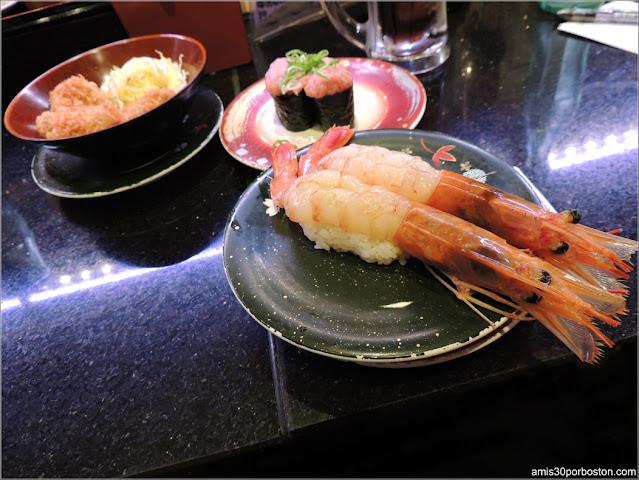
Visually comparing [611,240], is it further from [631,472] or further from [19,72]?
[19,72]

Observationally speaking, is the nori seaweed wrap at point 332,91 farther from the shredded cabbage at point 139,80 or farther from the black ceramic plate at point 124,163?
the shredded cabbage at point 139,80

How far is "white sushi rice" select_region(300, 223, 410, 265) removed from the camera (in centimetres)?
109

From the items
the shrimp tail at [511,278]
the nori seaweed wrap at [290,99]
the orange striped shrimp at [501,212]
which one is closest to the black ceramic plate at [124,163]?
the nori seaweed wrap at [290,99]

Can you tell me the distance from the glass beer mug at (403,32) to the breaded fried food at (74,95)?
4.08ft

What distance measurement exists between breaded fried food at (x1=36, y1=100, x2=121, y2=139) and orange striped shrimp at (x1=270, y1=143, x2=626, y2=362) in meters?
0.78

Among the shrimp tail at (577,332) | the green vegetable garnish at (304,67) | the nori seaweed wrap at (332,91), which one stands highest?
the green vegetable garnish at (304,67)

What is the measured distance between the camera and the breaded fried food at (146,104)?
5.22ft

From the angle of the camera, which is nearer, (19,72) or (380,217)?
(380,217)

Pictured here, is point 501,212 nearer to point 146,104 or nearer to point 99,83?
point 146,104

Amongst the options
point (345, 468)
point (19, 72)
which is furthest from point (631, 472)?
point (19, 72)

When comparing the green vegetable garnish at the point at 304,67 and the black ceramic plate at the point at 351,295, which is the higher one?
the green vegetable garnish at the point at 304,67

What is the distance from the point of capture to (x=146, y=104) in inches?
63.4

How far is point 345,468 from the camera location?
45.9 inches

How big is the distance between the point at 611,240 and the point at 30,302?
182 centimetres
